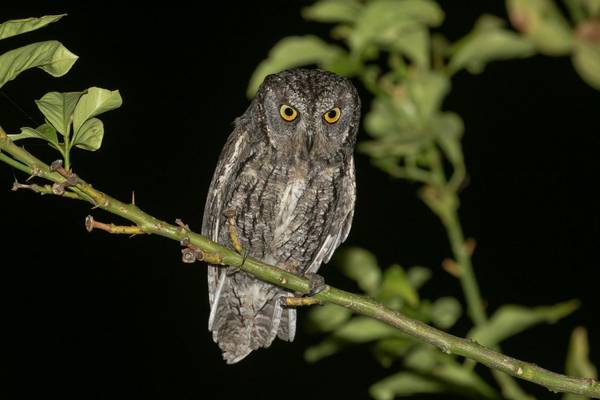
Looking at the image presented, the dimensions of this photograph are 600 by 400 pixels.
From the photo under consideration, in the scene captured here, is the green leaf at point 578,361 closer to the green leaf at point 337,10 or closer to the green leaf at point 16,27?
the green leaf at point 337,10

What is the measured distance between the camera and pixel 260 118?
2.97 meters

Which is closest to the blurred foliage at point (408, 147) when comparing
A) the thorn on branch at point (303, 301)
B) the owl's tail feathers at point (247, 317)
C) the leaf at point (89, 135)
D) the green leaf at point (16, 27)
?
the thorn on branch at point (303, 301)

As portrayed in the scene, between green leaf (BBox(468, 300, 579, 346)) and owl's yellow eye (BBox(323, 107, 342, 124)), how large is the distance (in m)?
1.42

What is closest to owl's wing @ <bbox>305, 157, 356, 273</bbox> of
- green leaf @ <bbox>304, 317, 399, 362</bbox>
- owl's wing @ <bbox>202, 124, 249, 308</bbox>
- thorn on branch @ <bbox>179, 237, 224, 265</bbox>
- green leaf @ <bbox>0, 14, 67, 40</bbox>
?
owl's wing @ <bbox>202, 124, 249, 308</bbox>

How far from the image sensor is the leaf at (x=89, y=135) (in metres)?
1.21

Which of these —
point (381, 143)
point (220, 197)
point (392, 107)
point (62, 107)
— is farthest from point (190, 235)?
point (220, 197)

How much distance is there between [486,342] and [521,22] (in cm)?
98

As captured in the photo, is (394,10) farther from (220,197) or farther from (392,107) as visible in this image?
(220,197)

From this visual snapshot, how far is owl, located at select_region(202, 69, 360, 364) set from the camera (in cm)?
289

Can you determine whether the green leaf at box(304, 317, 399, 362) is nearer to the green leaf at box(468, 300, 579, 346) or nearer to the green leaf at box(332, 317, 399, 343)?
the green leaf at box(332, 317, 399, 343)

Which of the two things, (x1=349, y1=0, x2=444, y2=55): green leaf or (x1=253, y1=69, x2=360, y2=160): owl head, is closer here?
(x1=349, y1=0, x2=444, y2=55): green leaf

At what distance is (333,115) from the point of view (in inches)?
118

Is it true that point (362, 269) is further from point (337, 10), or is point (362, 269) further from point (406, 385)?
point (337, 10)

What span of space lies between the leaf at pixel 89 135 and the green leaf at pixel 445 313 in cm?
104
